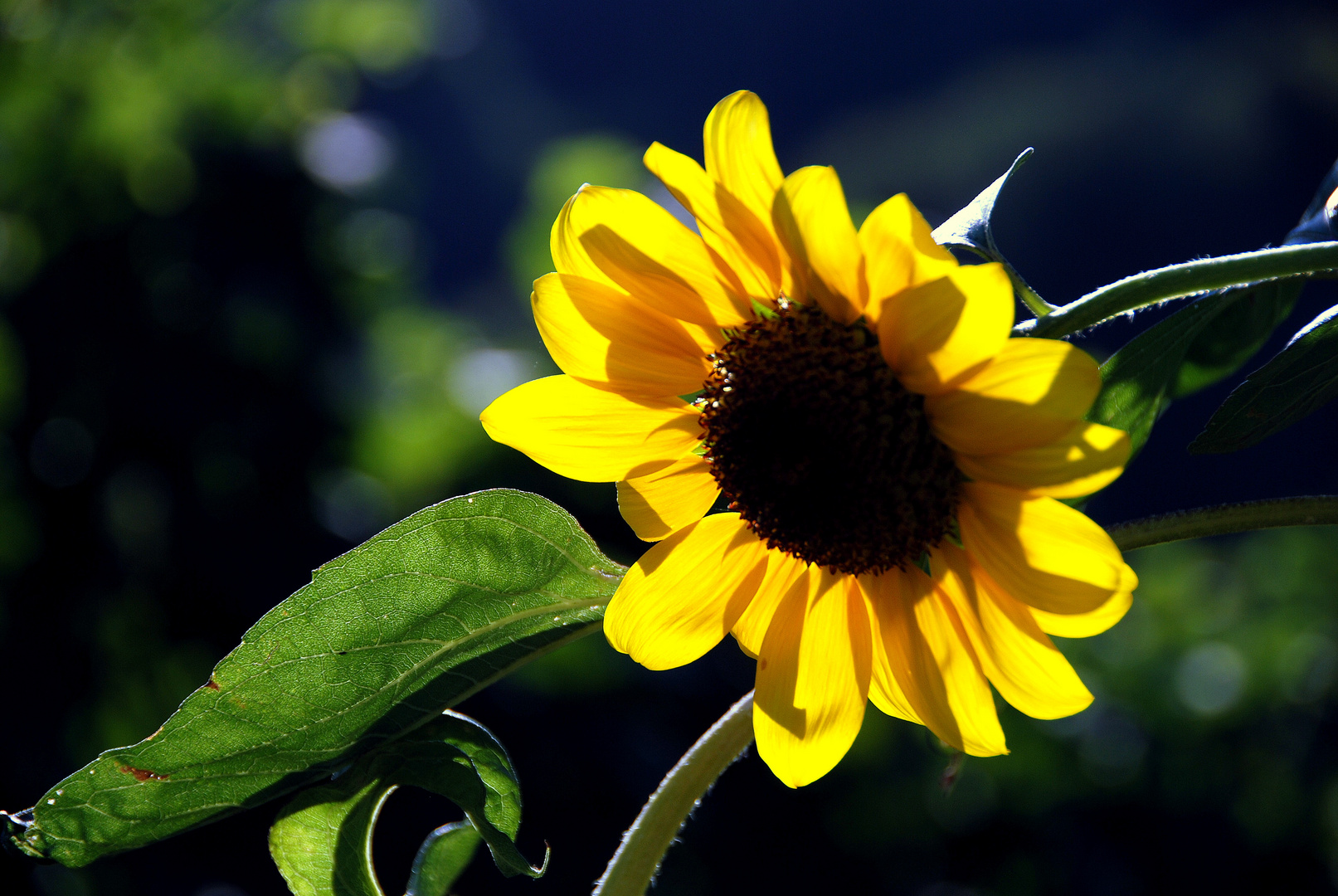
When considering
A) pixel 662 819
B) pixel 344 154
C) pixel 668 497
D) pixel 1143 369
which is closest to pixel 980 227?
pixel 1143 369

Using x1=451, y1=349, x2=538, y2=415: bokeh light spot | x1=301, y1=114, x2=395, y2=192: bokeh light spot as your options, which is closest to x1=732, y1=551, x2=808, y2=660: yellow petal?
x1=451, y1=349, x2=538, y2=415: bokeh light spot

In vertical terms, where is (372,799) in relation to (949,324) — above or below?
below

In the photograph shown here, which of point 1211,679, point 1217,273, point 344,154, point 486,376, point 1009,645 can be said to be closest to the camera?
point 1217,273

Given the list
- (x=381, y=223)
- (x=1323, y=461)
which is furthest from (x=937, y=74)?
(x=381, y=223)

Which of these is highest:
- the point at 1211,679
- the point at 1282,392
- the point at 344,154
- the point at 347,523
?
the point at 344,154

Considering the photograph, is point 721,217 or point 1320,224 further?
point 1320,224

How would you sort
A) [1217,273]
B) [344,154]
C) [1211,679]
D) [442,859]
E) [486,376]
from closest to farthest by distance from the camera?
[1217,273]
[442,859]
[1211,679]
[486,376]
[344,154]

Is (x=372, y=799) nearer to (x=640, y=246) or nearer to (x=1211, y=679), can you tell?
(x=640, y=246)
